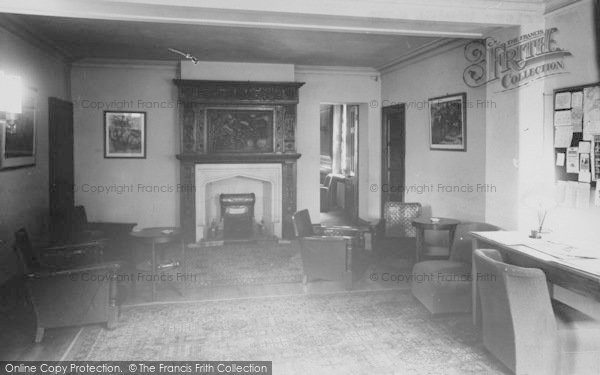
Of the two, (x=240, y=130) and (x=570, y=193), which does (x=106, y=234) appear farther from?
(x=570, y=193)

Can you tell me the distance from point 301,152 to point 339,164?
299cm

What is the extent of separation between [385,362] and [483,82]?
140 inches

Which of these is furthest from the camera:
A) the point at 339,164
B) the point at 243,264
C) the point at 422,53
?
the point at 339,164

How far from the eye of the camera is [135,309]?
4652 mm

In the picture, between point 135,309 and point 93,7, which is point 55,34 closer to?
point 93,7

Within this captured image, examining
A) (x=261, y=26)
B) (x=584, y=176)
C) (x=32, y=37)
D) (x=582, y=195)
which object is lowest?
(x=582, y=195)

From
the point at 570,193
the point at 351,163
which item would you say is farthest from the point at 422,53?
the point at 351,163

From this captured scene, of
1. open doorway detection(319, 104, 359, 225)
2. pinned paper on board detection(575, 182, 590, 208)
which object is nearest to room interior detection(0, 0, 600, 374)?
pinned paper on board detection(575, 182, 590, 208)

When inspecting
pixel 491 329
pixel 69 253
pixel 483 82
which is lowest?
pixel 491 329

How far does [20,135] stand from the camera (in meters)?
5.57

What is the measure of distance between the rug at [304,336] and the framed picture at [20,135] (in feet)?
7.24

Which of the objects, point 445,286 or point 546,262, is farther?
point 445,286

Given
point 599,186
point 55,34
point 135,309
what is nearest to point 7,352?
point 135,309

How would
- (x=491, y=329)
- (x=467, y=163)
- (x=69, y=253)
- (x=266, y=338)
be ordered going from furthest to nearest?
(x=467, y=163)
(x=69, y=253)
(x=266, y=338)
(x=491, y=329)
